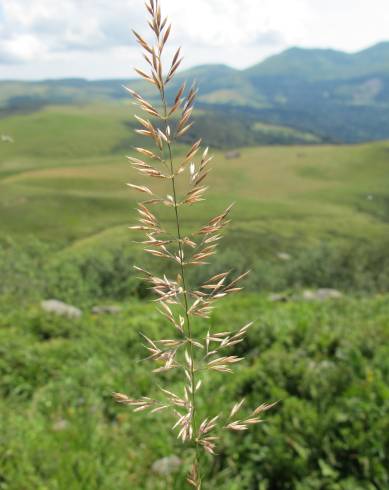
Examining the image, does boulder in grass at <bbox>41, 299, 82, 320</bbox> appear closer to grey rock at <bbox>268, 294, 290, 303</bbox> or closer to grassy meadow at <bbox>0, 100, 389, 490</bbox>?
grassy meadow at <bbox>0, 100, 389, 490</bbox>

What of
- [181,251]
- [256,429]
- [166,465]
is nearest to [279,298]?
[256,429]

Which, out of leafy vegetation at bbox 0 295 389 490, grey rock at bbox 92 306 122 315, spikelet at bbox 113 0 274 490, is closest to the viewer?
spikelet at bbox 113 0 274 490

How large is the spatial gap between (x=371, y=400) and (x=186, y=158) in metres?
6.52

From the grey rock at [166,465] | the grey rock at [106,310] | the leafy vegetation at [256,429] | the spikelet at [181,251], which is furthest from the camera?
the grey rock at [106,310]

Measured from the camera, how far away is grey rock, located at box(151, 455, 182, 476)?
6637 millimetres

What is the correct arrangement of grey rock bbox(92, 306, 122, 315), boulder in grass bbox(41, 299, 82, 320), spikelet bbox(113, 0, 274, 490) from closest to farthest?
1. spikelet bbox(113, 0, 274, 490)
2. boulder in grass bbox(41, 299, 82, 320)
3. grey rock bbox(92, 306, 122, 315)

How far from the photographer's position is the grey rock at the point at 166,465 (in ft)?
21.8

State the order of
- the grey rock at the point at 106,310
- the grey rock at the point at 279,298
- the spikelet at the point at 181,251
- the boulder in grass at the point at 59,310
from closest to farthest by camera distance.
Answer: the spikelet at the point at 181,251 < the boulder in grass at the point at 59,310 < the grey rock at the point at 279,298 < the grey rock at the point at 106,310

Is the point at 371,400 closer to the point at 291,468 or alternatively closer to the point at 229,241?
the point at 291,468

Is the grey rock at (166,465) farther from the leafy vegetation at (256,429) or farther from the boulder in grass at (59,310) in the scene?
the boulder in grass at (59,310)

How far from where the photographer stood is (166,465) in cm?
676

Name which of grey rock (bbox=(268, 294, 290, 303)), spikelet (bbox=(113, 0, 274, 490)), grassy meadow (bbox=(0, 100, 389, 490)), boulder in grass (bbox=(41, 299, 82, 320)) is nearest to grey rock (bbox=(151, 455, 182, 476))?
grassy meadow (bbox=(0, 100, 389, 490))

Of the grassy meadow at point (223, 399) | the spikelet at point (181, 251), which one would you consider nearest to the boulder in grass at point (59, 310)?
the grassy meadow at point (223, 399)

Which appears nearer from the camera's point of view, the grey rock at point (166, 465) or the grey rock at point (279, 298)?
the grey rock at point (166, 465)
